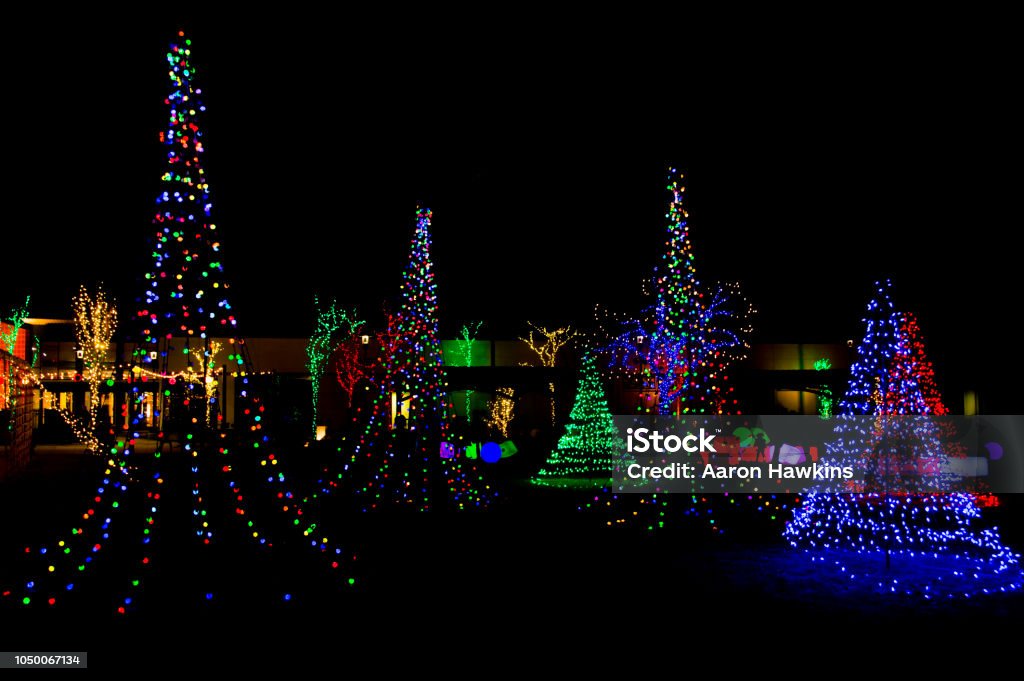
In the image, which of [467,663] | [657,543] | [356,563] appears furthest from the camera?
Answer: [657,543]

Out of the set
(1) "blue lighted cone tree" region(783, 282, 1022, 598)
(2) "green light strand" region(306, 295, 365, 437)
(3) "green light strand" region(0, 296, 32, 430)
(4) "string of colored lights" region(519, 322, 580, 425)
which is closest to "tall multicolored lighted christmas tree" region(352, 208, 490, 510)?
(1) "blue lighted cone tree" region(783, 282, 1022, 598)

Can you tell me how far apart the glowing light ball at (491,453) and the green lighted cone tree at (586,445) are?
1.26 metres

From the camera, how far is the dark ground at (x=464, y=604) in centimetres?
551

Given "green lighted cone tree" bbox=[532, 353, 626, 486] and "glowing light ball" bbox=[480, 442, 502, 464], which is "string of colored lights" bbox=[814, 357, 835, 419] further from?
"glowing light ball" bbox=[480, 442, 502, 464]

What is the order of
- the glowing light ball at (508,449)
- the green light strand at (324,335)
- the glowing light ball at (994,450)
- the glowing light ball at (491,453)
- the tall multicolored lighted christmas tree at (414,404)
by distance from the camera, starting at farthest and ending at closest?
the green light strand at (324,335), the glowing light ball at (508,449), the glowing light ball at (491,453), the glowing light ball at (994,450), the tall multicolored lighted christmas tree at (414,404)

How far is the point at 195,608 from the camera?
6211 mm

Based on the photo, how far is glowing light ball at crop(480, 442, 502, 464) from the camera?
18172 millimetres

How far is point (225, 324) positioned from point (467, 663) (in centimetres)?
322

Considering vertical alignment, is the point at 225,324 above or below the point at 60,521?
above

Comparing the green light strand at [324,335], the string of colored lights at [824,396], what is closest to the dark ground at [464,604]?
the string of colored lights at [824,396]

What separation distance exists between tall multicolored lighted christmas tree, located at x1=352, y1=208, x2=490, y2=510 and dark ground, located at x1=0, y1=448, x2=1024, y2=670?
2.09m

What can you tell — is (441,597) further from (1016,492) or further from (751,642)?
(1016,492)

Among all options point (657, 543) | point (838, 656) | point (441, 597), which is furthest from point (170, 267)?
point (657, 543)

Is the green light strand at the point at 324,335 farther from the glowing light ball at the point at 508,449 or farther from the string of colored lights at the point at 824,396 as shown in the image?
the string of colored lights at the point at 824,396
